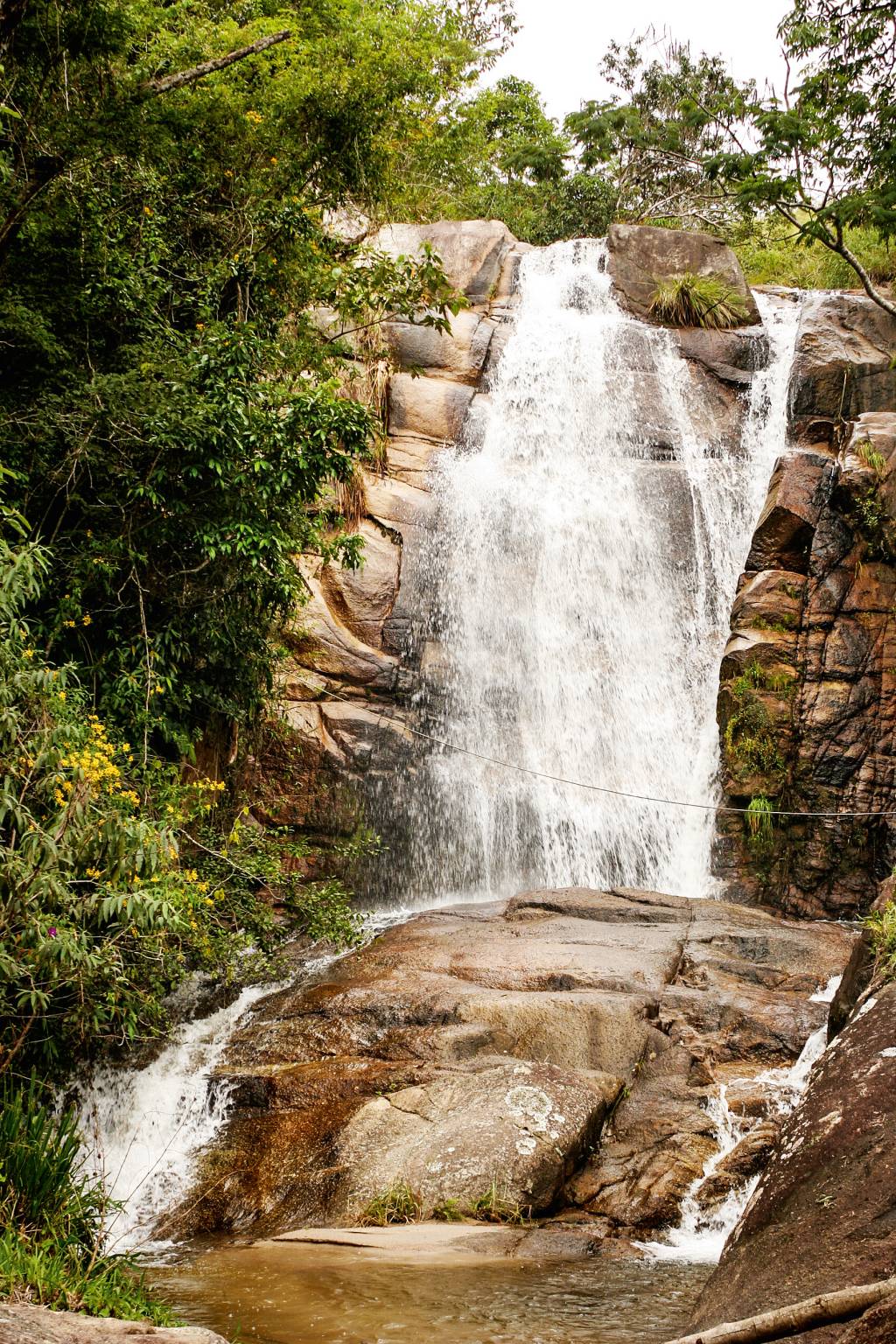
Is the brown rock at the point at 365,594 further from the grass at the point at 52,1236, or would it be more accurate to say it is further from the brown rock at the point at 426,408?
the grass at the point at 52,1236

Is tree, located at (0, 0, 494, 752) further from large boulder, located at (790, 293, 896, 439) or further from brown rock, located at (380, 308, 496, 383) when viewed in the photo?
large boulder, located at (790, 293, 896, 439)

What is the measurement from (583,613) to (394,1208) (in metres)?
9.63

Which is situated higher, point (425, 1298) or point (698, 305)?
point (698, 305)

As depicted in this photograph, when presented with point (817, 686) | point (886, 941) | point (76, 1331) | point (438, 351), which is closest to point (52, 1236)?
point (76, 1331)

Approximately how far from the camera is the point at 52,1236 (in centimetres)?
462

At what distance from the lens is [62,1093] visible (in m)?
7.88

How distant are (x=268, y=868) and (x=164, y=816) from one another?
143 centimetres

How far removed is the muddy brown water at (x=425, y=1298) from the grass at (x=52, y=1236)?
46 cm

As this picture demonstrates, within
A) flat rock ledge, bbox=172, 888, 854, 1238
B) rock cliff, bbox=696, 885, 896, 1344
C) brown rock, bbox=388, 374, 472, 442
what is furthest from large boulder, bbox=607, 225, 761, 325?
rock cliff, bbox=696, 885, 896, 1344

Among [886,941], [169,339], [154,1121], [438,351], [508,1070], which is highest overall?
[438,351]

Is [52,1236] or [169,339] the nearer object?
[52,1236]

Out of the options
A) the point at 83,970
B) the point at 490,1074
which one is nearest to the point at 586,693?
the point at 490,1074

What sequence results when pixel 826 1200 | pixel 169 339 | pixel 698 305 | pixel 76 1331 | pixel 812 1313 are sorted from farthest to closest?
pixel 698 305, pixel 169 339, pixel 826 1200, pixel 76 1331, pixel 812 1313

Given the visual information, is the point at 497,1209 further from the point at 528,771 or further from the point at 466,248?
the point at 466,248
